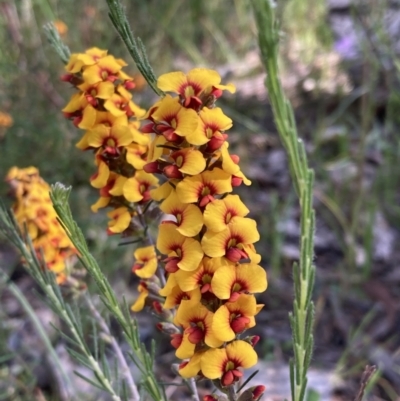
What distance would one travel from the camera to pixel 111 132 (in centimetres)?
88

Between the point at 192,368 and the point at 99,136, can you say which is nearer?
the point at 192,368

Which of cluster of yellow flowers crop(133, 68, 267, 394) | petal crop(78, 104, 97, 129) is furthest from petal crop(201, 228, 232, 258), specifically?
petal crop(78, 104, 97, 129)

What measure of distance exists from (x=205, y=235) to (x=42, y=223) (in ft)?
2.05

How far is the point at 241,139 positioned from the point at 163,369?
1.62m

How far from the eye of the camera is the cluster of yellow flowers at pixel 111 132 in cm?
88

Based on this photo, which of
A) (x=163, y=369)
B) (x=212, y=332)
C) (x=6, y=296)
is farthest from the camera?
(x=6, y=296)

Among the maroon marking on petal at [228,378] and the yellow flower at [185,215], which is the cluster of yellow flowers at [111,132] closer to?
the yellow flower at [185,215]

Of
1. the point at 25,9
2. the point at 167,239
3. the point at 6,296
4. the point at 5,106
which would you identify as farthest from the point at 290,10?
the point at 167,239

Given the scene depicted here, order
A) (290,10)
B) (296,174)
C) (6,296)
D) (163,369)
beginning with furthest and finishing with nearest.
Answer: (290,10), (6,296), (163,369), (296,174)

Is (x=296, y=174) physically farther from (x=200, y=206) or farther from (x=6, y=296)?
(x=6, y=296)

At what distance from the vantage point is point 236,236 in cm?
70

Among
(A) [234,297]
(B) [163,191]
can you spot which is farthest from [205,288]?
(B) [163,191]

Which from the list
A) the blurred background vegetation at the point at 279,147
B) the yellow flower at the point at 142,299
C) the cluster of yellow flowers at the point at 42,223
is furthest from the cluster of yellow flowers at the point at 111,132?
the blurred background vegetation at the point at 279,147

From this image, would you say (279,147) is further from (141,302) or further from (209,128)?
(209,128)
